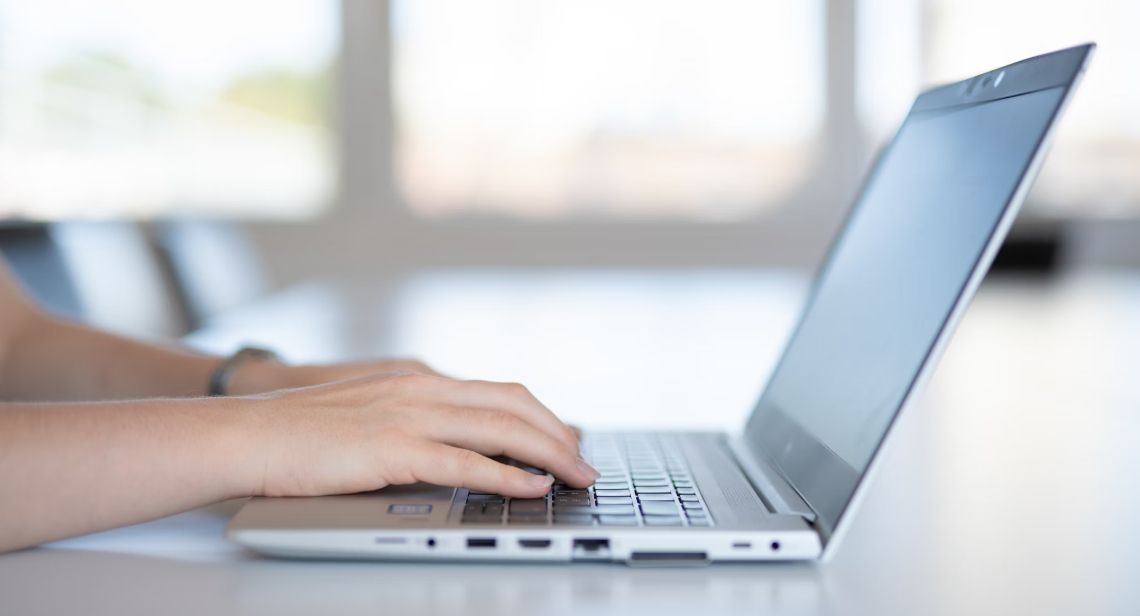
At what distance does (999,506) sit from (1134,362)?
2.94 feet

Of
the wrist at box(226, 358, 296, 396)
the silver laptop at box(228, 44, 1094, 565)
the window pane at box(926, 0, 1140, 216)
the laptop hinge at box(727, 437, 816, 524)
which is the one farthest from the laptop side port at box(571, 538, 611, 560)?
the window pane at box(926, 0, 1140, 216)

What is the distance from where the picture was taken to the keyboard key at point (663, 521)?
528 mm

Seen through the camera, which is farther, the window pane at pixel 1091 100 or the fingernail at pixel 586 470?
the window pane at pixel 1091 100

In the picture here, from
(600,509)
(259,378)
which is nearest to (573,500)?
(600,509)

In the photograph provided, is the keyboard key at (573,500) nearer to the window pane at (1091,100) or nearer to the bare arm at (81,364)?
the bare arm at (81,364)

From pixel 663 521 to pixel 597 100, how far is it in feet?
16.5

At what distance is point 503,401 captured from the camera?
594mm

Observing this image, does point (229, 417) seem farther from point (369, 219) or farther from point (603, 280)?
point (369, 219)

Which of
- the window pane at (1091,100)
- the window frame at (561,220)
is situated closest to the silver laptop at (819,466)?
the window pane at (1091,100)

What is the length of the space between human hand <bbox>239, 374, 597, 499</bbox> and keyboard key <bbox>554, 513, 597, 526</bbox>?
0.08 ft

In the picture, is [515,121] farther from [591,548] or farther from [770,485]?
[591,548]

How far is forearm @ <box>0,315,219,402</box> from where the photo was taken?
0.90 m

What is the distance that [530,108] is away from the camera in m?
5.39

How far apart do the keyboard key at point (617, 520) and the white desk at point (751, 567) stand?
0.02 metres
